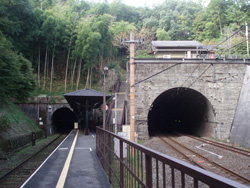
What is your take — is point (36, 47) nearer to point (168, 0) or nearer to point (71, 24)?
point (71, 24)

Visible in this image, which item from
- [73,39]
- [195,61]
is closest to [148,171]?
[195,61]

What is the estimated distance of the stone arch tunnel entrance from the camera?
1848 centimetres

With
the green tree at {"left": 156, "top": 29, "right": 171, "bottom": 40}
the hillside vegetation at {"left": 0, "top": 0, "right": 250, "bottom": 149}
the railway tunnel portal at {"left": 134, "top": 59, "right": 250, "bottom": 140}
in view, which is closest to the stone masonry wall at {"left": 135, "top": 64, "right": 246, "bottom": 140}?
the railway tunnel portal at {"left": 134, "top": 59, "right": 250, "bottom": 140}

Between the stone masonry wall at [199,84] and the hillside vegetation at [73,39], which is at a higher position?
the hillside vegetation at [73,39]

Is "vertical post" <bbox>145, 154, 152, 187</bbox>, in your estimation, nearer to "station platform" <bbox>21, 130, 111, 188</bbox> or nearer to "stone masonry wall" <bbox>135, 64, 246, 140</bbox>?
"station platform" <bbox>21, 130, 111, 188</bbox>

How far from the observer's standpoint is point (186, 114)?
25.7 metres

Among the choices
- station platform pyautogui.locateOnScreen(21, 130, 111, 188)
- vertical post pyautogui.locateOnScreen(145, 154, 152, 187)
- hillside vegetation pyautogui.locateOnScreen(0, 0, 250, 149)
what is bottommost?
station platform pyautogui.locateOnScreen(21, 130, 111, 188)

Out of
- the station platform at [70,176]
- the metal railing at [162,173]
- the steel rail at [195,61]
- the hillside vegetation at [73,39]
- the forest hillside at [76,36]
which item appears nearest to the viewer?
the metal railing at [162,173]

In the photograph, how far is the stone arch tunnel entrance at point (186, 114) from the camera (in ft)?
60.6

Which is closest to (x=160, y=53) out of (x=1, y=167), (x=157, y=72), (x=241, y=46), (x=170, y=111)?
(x=170, y=111)

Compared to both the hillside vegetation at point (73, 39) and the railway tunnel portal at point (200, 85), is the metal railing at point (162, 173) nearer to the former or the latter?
the hillside vegetation at point (73, 39)

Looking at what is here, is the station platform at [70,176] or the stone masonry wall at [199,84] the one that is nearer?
the station platform at [70,176]

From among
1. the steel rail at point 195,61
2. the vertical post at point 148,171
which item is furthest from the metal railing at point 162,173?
the steel rail at point 195,61

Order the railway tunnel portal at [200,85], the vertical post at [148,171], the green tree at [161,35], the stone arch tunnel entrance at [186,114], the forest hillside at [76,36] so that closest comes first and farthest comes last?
the vertical post at [148,171] → the railway tunnel portal at [200,85] → the stone arch tunnel entrance at [186,114] → the forest hillside at [76,36] → the green tree at [161,35]
